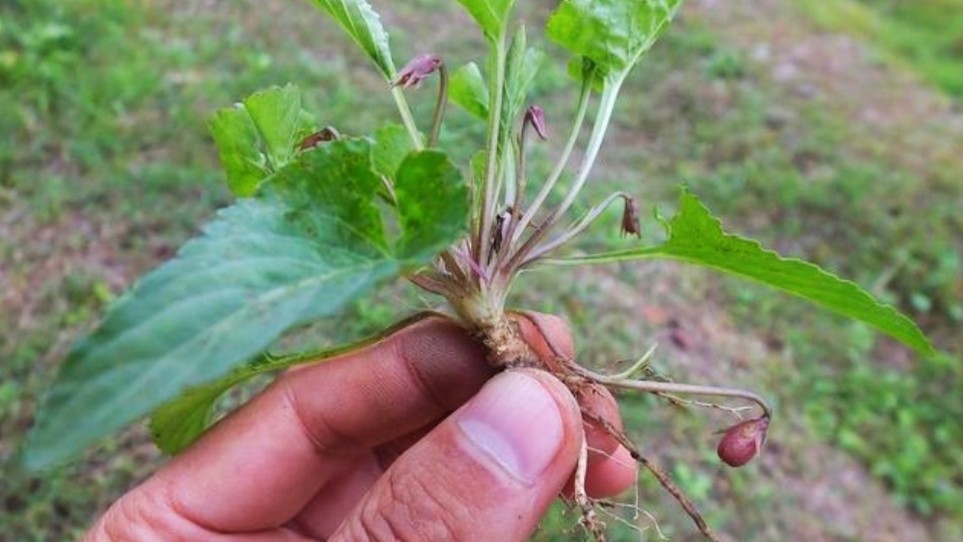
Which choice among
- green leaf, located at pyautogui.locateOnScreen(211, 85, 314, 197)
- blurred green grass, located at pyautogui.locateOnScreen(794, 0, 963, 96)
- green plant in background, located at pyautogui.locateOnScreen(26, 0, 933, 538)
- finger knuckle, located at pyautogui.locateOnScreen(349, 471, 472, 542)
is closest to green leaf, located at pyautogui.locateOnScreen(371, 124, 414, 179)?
green plant in background, located at pyautogui.locateOnScreen(26, 0, 933, 538)

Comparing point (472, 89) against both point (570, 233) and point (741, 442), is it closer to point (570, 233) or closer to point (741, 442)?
point (570, 233)

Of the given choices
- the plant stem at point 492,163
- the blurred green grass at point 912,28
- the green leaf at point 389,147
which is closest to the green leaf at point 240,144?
the green leaf at point 389,147

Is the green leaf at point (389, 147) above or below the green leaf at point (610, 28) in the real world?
below

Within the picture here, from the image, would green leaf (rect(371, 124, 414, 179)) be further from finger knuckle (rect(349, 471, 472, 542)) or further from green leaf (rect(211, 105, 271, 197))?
finger knuckle (rect(349, 471, 472, 542))

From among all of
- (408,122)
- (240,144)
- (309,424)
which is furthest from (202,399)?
(408,122)

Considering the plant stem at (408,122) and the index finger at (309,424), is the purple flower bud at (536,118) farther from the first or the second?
the index finger at (309,424)

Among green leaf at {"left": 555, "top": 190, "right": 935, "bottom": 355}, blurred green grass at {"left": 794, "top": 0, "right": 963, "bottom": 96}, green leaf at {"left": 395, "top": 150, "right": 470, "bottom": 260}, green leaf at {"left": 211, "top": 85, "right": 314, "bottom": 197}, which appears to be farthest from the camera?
blurred green grass at {"left": 794, "top": 0, "right": 963, "bottom": 96}
